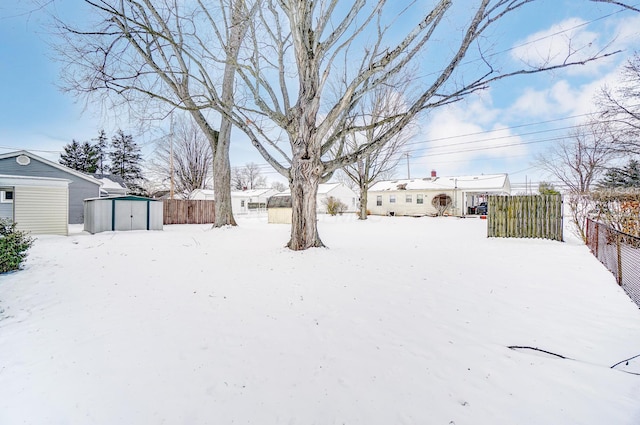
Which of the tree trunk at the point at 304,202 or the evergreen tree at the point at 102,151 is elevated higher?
the evergreen tree at the point at 102,151

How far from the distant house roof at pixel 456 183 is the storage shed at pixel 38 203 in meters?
26.5

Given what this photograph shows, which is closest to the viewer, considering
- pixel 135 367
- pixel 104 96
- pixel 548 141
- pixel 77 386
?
pixel 77 386

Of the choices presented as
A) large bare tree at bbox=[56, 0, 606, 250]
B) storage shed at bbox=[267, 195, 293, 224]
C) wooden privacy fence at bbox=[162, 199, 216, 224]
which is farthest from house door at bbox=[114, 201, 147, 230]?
storage shed at bbox=[267, 195, 293, 224]

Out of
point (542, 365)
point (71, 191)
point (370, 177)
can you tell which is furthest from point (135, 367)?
point (370, 177)

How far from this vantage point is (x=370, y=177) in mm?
23344

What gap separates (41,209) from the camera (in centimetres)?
1086

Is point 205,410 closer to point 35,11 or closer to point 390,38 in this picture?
point 35,11

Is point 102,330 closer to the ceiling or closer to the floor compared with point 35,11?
closer to the floor

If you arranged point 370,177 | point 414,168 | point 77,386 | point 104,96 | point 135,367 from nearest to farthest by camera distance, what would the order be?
1. point 77,386
2. point 135,367
3. point 104,96
4. point 370,177
5. point 414,168

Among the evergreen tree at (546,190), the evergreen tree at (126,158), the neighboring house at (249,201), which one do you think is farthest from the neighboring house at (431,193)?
the evergreen tree at (126,158)

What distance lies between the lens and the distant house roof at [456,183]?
90.2 ft

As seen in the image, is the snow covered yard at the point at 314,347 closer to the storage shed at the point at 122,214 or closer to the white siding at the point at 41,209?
→ the white siding at the point at 41,209

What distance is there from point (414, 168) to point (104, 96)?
35.1 metres

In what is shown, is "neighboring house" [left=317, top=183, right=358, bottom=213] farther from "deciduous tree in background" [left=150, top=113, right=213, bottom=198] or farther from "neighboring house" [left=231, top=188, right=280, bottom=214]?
"deciduous tree in background" [left=150, top=113, right=213, bottom=198]
